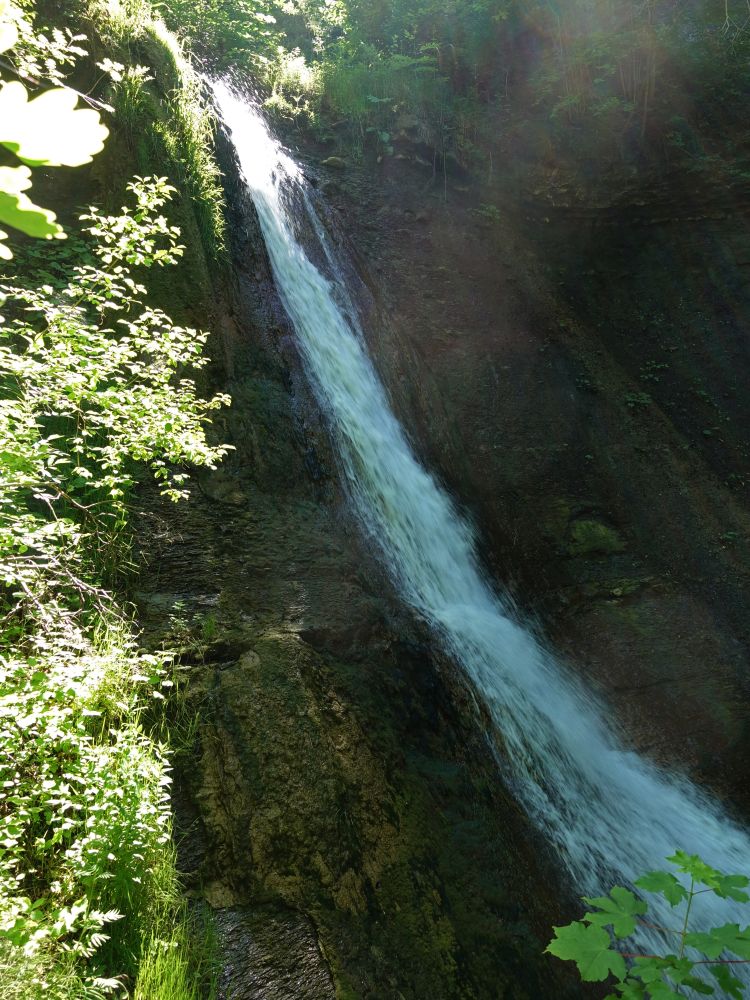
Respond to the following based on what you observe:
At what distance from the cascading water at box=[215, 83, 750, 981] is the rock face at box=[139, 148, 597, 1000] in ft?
1.80

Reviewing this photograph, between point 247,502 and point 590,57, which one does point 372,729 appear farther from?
point 590,57

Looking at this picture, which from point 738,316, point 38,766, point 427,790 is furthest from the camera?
point 738,316

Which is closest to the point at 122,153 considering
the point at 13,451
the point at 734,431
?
the point at 13,451

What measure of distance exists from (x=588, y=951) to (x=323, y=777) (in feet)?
6.18

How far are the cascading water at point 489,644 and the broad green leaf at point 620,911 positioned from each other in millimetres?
2793

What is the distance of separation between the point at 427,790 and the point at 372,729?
466 mm

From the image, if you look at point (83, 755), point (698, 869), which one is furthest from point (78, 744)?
point (698, 869)

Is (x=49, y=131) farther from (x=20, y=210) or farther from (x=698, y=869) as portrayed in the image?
(x=698, y=869)

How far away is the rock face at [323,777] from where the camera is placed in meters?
2.91

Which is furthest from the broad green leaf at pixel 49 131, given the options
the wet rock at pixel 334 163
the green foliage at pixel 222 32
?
the green foliage at pixel 222 32

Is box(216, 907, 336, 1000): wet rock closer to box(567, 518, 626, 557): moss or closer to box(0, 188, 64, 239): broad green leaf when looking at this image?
box(0, 188, 64, 239): broad green leaf

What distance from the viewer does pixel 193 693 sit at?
11.4 feet

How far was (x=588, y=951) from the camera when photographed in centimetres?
169

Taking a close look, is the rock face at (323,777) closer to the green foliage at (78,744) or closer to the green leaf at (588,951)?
the green foliage at (78,744)
